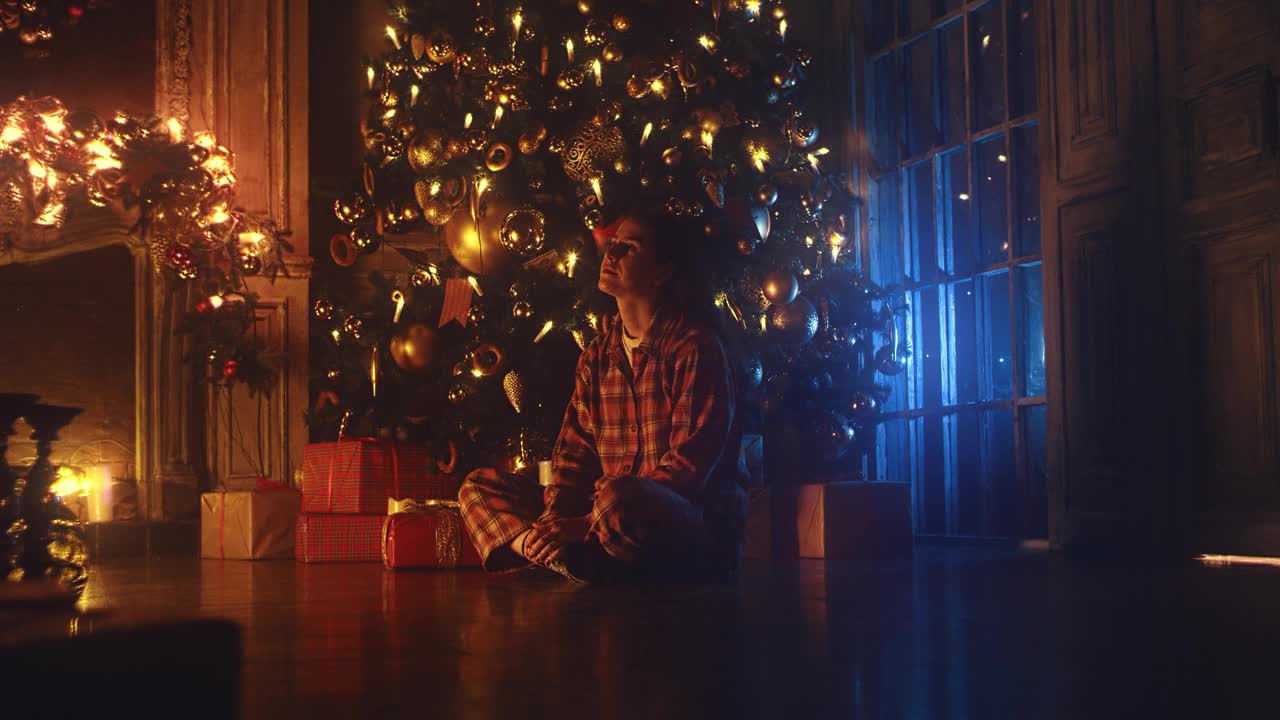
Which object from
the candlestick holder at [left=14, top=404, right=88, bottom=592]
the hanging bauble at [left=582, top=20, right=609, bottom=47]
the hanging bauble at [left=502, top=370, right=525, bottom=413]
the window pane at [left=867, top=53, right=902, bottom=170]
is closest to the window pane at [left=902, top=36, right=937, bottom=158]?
the window pane at [left=867, top=53, right=902, bottom=170]

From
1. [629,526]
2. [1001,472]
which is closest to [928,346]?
[1001,472]

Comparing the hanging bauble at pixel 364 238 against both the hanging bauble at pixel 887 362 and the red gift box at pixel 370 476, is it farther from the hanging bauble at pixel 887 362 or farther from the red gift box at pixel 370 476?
the hanging bauble at pixel 887 362

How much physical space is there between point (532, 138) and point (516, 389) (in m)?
1.06

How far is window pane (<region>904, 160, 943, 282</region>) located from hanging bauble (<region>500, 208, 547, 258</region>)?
230 centimetres

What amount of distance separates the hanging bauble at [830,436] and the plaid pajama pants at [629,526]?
72.8 inches

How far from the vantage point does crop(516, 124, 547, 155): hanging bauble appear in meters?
5.16

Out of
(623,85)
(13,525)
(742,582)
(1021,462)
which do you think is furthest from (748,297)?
(13,525)

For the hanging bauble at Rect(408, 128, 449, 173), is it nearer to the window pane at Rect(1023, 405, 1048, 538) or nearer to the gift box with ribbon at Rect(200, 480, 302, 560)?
the gift box with ribbon at Rect(200, 480, 302, 560)

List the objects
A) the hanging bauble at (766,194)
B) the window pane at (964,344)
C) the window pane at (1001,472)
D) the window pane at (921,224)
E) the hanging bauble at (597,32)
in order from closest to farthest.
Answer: the hanging bauble at (597,32), the hanging bauble at (766,194), the window pane at (1001,472), the window pane at (964,344), the window pane at (921,224)

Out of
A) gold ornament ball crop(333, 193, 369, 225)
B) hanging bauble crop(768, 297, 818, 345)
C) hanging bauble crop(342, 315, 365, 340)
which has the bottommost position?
hanging bauble crop(768, 297, 818, 345)

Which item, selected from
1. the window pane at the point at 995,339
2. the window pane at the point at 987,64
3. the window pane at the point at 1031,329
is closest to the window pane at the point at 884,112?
the window pane at the point at 987,64

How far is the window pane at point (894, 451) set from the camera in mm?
6516

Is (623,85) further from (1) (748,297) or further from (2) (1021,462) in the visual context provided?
(2) (1021,462)

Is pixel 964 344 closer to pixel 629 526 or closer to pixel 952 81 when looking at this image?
pixel 952 81
